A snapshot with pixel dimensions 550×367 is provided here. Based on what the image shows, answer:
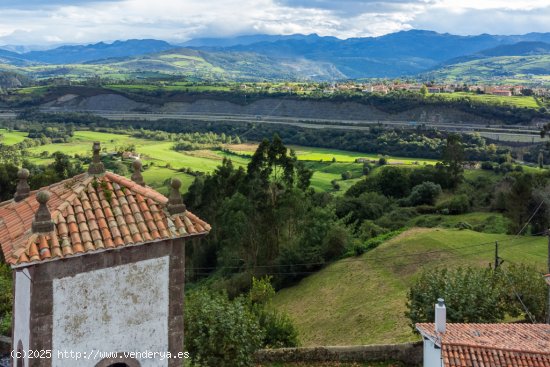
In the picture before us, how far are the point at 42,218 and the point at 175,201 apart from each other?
198 cm

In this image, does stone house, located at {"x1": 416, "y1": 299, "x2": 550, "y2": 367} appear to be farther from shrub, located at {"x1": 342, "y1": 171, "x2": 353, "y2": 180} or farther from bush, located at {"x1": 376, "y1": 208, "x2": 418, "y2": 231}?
shrub, located at {"x1": 342, "y1": 171, "x2": 353, "y2": 180}

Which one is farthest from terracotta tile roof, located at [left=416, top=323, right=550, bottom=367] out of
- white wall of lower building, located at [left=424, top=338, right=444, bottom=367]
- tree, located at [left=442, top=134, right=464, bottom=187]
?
tree, located at [left=442, top=134, right=464, bottom=187]

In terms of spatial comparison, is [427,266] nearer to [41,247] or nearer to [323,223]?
[323,223]

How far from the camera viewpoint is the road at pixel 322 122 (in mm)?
80562

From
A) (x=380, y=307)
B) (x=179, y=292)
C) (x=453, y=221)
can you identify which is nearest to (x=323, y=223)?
(x=380, y=307)

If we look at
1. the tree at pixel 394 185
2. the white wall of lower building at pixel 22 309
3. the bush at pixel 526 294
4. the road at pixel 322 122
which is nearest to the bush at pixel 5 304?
the white wall of lower building at pixel 22 309

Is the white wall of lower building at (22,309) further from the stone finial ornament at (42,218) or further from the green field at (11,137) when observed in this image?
the green field at (11,137)

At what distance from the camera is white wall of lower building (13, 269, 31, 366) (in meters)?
7.62

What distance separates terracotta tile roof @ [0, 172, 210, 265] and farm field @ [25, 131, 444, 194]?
42754mm

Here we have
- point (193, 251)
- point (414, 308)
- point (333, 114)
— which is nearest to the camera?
point (414, 308)

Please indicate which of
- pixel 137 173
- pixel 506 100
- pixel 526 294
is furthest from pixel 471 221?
pixel 506 100

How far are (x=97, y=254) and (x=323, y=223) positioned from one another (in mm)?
27049

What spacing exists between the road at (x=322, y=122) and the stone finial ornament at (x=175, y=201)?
7508cm

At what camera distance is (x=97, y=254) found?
7.88 meters
